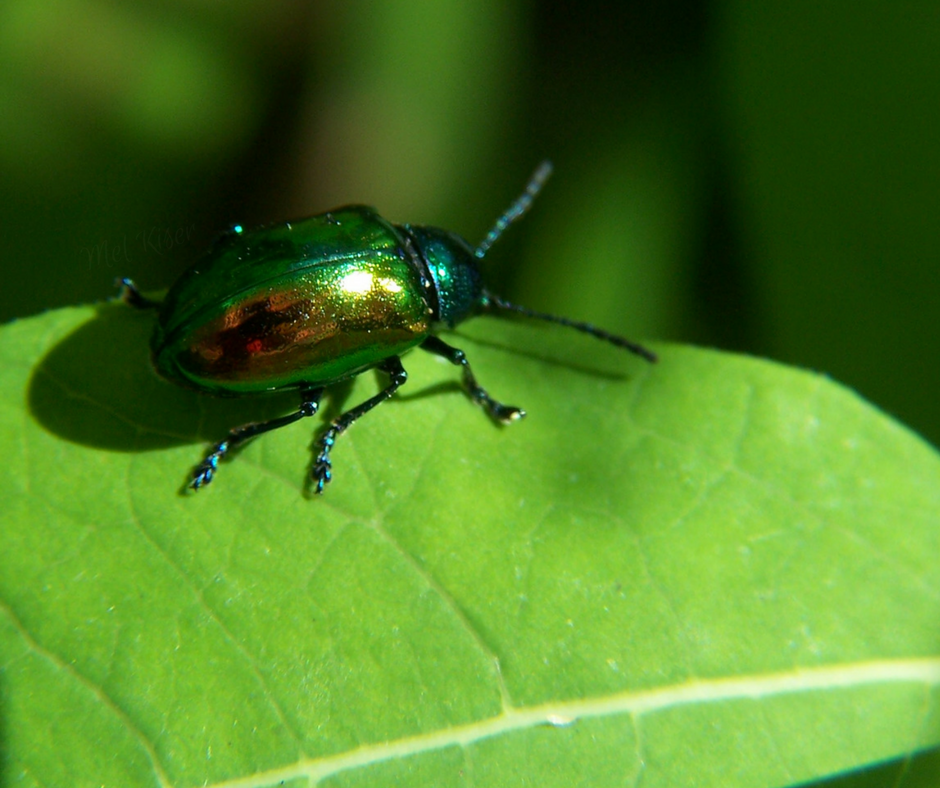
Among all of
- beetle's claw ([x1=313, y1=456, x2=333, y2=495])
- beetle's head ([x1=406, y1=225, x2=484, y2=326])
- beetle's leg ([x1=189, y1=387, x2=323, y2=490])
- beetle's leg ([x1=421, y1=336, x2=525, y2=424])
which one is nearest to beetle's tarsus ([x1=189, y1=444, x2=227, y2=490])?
beetle's leg ([x1=189, y1=387, x2=323, y2=490])

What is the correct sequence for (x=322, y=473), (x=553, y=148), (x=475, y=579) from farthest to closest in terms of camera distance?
(x=553, y=148) → (x=322, y=473) → (x=475, y=579)

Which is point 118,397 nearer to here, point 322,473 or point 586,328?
point 322,473

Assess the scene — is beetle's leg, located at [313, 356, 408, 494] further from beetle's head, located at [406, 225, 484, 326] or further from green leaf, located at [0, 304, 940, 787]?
beetle's head, located at [406, 225, 484, 326]

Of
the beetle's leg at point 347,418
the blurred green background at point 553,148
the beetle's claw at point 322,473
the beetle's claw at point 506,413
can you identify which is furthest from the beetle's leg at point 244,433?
the blurred green background at point 553,148

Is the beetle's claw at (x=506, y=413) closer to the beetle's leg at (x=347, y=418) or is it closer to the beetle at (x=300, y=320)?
the beetle at (x=300, y=320)

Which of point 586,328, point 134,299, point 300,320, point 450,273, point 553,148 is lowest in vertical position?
point 586,328

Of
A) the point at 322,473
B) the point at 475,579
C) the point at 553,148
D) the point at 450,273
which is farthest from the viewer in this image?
the point at 553,148

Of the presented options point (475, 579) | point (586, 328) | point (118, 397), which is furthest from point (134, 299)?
point (586, 328)

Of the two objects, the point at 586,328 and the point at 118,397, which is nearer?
the point at 118,397
